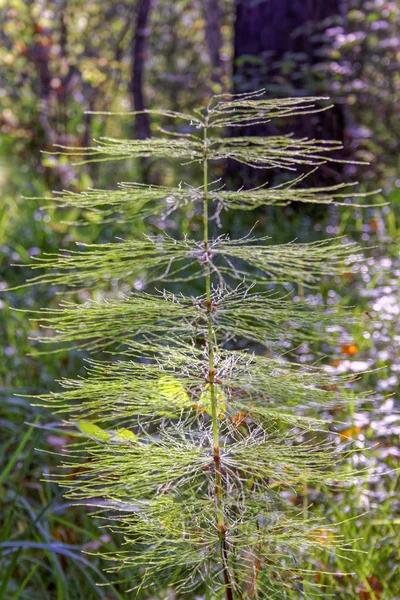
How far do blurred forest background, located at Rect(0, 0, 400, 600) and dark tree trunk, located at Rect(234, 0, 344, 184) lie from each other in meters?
0.01

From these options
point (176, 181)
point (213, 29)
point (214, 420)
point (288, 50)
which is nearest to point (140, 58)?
point (176, 181)

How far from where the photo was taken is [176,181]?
5.71 metres

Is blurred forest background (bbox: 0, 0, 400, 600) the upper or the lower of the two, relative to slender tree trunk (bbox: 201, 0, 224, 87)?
lower

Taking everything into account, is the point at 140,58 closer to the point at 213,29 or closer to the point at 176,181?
the point at 176,181

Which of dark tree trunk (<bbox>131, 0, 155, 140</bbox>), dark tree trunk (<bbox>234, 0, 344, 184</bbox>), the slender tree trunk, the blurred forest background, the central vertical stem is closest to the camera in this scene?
the central vertical stem

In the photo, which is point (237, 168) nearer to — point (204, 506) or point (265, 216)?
point (265, 216)

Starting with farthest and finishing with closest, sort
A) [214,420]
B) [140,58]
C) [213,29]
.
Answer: [213,29] < [140,58] < [214,420]

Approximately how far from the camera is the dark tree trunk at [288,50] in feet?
15.4

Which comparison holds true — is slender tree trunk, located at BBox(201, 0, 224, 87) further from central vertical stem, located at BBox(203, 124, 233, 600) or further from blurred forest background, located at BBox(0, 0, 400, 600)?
central vertical stem, located at BBox(203, 124, 233, 600)

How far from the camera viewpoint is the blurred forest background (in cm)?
199

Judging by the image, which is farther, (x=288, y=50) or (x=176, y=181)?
(x=176, y=181)

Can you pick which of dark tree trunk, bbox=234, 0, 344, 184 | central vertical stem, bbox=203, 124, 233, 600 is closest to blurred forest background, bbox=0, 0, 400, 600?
dark tree trunk, bbox=234, 0, 344, 184

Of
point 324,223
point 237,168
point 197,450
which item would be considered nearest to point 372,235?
point 324,223

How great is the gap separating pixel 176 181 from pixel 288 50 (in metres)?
1.38
